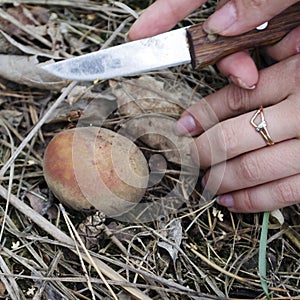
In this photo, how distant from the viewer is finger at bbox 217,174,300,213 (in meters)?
1.66

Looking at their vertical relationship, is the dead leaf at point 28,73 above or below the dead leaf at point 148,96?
above

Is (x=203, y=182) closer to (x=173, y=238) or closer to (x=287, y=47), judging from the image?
(x=173, y=238)

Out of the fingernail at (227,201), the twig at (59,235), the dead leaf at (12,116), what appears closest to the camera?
the twig at (59,235)

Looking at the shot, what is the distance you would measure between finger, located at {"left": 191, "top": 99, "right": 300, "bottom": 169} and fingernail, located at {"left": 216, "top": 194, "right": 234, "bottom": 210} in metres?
Result: 0.12

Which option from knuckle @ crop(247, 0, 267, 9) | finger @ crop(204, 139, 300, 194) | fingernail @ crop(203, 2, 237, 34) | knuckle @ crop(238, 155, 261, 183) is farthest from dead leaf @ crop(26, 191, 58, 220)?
knuckle @ crop(247, 0, 267, 9)

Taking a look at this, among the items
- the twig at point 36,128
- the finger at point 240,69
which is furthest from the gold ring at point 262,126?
the twig at point 36,128

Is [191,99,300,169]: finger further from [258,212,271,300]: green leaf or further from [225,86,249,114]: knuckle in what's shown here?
[258,212,271,300]: green leaf

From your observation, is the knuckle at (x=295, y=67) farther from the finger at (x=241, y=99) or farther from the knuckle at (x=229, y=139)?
the knuckle at (x=229, y=139)

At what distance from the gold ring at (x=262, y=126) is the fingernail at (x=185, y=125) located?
0.23 meters

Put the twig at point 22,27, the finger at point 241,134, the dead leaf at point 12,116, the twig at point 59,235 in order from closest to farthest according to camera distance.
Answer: the twig at point 59,235 < the finger at point 241,134 < the dead leaf at point 12,116 < the twig at point 22,27

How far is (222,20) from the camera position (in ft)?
4.91

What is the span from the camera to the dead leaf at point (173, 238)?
63.8 inches

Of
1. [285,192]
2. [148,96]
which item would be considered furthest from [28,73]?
[285,192]

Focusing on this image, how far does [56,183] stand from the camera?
5.17 ft
